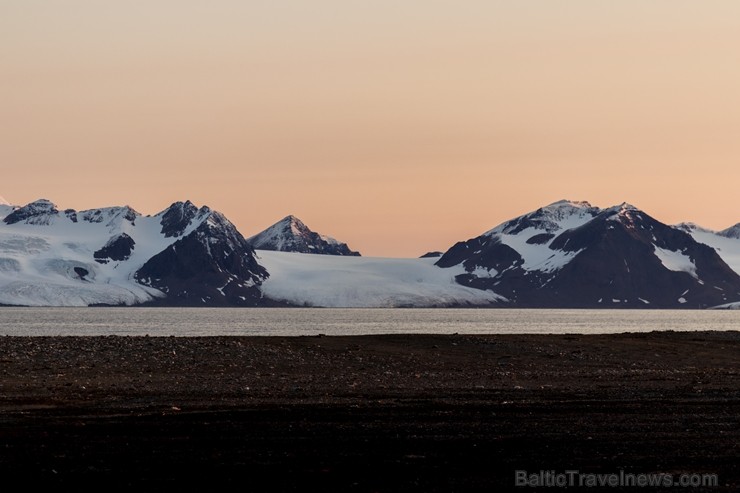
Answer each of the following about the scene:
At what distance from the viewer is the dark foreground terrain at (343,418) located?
21.3 meters

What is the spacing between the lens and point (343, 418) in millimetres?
29484

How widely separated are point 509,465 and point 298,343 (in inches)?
1617

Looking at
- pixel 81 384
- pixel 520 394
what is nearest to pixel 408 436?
pixel 520 394

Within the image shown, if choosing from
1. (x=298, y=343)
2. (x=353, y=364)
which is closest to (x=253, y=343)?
(x=298, y=343)

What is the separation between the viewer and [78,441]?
981 inches

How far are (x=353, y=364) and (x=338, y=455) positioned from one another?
29.4m

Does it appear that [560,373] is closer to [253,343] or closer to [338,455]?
[253,343]

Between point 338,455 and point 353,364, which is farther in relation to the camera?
point 353,364

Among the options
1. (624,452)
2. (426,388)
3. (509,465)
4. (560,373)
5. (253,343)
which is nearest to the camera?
(509,465)

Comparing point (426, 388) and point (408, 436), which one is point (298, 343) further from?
point (408, 436)

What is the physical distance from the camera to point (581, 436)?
26.0m

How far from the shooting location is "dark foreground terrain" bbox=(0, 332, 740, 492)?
838 inches

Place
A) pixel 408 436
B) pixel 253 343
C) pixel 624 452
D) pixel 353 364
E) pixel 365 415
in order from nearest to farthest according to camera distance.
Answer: pixel 624 452 → pixel 408 436 → pixel 365 415 → pixel 353 364 → pixel 253 343

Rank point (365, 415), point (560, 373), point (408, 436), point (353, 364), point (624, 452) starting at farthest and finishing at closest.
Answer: point (353, 364) → point (560, 373) → point (365, 415) → point (408, 436) → point (624, 452)
